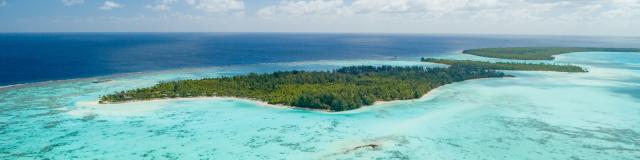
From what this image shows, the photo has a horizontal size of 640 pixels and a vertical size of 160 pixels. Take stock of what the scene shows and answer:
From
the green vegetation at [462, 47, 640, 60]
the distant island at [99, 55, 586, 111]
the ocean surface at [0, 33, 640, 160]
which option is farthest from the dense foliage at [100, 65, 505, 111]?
the green vegetation at [462, 47, 640, 60]

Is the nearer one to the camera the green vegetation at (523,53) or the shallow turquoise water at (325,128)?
the shallow turquoise water at (325,128)

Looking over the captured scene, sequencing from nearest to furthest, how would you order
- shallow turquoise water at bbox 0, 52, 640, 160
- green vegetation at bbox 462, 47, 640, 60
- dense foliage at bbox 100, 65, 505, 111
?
shallow turquoise water at bbox 0, 52, 640, 160 → dense foliage at bbox 100, 65, 505, 111 → green vegetation at bbox 462, 47, 640, 60

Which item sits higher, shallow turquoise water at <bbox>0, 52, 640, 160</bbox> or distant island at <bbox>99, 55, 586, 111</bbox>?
distant island at <bbox>99, 55, 586, 111</bbox>

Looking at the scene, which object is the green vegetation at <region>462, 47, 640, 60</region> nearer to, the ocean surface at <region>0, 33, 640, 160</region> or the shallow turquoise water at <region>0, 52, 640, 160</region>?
the ocean surface at <region>0, 33, 640, 160</region>

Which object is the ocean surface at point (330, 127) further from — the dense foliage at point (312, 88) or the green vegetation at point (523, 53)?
the green vegetation at point (523, 53)

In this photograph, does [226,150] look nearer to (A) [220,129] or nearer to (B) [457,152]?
(A) [220,129]

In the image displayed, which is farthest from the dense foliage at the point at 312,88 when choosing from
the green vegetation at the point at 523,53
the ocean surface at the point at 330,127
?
the green vegetation at the point at 523,53

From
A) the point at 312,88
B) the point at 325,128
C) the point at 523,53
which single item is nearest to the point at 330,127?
the point at 325,128
